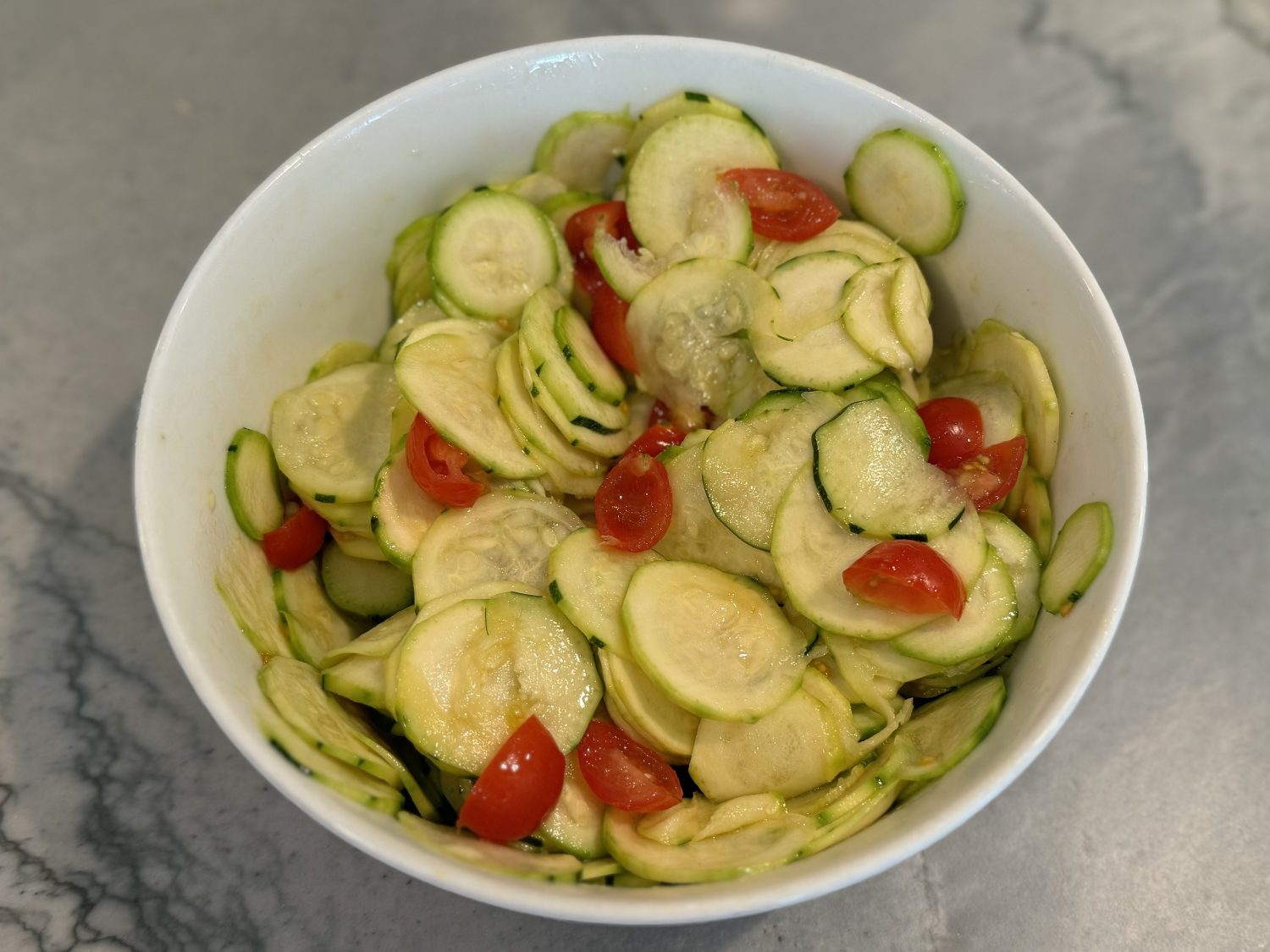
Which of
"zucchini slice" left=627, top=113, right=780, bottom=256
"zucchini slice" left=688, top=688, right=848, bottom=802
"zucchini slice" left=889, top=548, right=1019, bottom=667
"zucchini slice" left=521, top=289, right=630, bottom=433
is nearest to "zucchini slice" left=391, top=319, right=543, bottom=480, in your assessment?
"zucchini slice" left=521, top=289, right=630, bottom=433

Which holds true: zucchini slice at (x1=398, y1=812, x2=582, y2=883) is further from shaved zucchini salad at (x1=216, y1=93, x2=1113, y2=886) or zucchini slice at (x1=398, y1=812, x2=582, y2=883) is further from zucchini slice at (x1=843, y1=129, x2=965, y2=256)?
zucchini slice at (x1=843, y1=129, x2=965, y2=256)

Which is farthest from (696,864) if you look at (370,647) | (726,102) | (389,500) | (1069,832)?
(726,102)

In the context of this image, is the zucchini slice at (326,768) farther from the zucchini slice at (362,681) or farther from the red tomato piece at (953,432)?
the red tomato piece at (953,432)

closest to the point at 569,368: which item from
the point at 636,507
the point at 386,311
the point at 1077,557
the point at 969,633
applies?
the point at 636,507

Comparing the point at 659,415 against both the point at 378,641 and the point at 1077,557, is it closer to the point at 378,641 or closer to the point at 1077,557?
the point at 378,641

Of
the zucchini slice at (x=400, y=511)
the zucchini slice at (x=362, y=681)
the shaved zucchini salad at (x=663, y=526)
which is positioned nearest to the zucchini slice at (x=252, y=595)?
the shaved zucchini salad at (x=663, y=526)

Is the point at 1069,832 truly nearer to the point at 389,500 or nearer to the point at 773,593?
the point at 773,593
